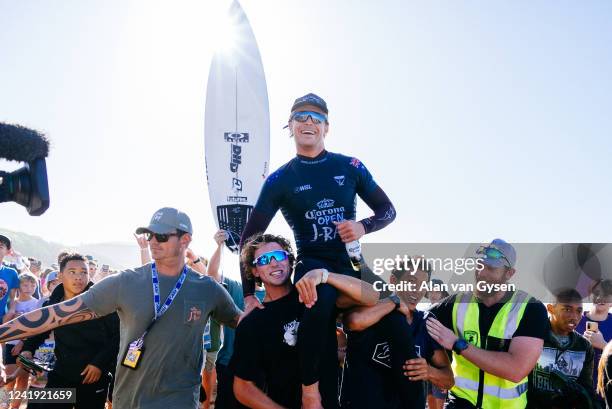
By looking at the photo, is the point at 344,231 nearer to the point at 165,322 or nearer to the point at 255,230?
the point at 255,230

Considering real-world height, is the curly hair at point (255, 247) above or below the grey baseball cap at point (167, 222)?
below

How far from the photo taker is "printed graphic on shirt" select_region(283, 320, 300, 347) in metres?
3.28

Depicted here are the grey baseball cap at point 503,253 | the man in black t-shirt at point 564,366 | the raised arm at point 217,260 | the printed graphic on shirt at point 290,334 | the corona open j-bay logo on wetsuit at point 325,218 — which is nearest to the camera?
the printed graphic on shirt at point 290,334

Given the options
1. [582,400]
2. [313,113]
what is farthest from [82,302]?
[582,400]

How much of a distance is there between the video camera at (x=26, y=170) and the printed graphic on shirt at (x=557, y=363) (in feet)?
13.0

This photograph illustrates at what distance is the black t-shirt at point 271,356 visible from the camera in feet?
10.6

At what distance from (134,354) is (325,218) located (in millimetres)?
1574

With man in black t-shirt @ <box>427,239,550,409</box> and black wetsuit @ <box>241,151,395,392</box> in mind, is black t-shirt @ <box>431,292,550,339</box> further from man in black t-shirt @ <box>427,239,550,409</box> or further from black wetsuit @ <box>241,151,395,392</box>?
black wetsuit @ <box>241,151,395,392</box>

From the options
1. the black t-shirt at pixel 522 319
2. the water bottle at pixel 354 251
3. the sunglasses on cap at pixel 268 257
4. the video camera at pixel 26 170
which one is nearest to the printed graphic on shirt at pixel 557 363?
the black t-shirt at pixel 522 319

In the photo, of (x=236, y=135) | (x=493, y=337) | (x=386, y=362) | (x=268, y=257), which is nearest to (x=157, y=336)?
(x=268, y=257)

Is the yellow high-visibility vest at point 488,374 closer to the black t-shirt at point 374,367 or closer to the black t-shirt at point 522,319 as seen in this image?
the black t-shirt at point 522,319

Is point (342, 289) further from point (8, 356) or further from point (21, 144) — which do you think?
point (8, 356)

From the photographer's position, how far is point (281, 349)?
3281mm

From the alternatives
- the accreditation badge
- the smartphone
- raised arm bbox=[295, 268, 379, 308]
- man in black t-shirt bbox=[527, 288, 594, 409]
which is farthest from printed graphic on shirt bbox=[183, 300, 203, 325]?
the smartphone
